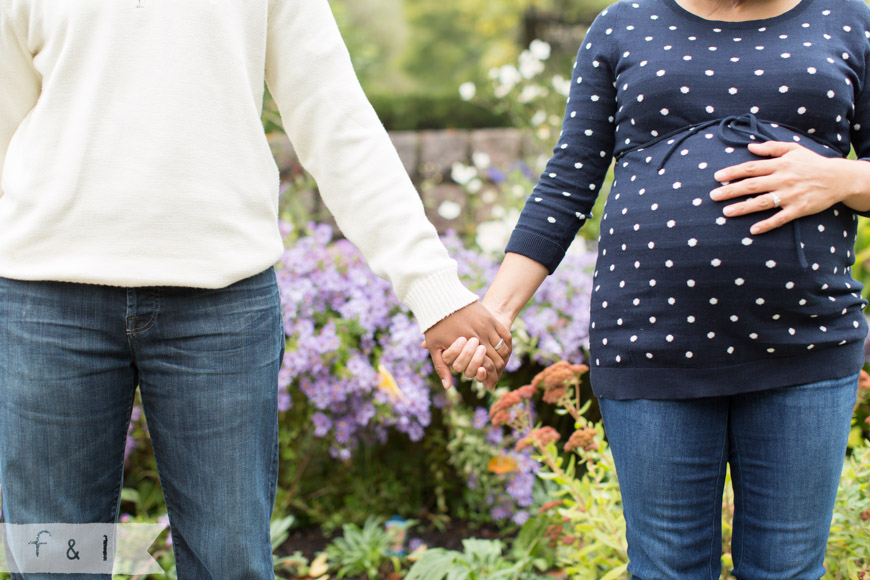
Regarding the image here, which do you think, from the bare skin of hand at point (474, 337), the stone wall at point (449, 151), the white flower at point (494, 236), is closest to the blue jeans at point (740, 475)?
the bare skin of hand at point (474, 337)

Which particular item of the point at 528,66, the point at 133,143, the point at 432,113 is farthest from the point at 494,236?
the point at 432,113

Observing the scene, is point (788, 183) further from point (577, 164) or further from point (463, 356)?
point (463, 356)

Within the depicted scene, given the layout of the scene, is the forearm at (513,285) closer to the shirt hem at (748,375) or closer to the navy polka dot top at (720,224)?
the navy polka dot top at (720,224)

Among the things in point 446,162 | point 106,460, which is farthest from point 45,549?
point 446,162

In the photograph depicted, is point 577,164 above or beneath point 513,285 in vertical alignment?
above

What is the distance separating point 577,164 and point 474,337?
0.39 metres

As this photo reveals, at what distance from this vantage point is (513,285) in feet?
5.21

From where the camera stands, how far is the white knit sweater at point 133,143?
123cm

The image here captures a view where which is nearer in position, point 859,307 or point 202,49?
point 202,49

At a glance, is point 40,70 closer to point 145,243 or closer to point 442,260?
point 145,243

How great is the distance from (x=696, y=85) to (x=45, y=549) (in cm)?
132

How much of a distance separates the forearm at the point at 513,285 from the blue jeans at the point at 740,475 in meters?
0.28

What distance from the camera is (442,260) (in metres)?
1.46

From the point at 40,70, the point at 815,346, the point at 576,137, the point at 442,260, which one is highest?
the point at 40,70
